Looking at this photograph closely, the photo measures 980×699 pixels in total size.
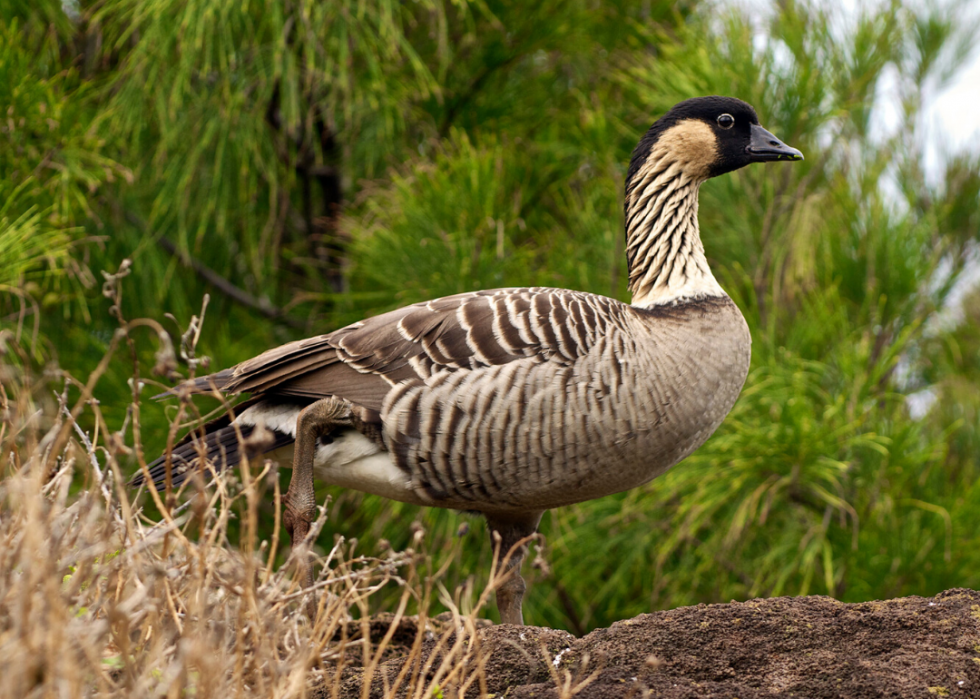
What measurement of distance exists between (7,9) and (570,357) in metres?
4.37

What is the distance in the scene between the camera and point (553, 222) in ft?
20.5

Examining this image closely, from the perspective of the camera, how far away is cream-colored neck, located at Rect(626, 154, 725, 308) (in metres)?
4.05

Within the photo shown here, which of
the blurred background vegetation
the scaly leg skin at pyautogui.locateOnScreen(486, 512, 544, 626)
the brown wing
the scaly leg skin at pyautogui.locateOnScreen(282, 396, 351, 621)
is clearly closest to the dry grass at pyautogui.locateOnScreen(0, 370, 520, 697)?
the scaly leg skin at pyautogui.locateOnScreen(282, 396, 351, 621)

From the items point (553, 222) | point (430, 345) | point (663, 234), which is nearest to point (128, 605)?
point (430, 345)

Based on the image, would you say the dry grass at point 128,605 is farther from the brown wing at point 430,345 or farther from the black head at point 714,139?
the black head at point 714,139

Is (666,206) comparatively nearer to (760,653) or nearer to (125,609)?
(760,653)

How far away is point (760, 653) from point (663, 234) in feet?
6.40

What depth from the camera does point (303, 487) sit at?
3.65 m

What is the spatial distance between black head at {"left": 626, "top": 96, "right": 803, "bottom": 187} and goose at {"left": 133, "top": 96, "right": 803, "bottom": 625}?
22.5 inches

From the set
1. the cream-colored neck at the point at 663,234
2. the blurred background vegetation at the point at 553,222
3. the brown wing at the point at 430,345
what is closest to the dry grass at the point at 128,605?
the brown wing at the point at 430,345

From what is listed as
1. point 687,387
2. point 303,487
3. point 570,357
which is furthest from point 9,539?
point 687,387

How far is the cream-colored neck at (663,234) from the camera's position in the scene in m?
4.05

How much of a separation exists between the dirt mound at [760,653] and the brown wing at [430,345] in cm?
102

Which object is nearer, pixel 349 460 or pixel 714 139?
pixel 349 460
